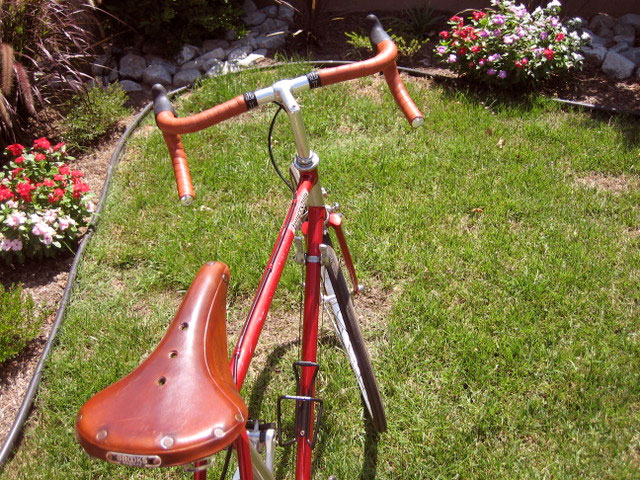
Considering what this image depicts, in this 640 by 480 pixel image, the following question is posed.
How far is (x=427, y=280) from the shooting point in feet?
11.7

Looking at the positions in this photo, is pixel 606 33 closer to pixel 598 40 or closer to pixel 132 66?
pixel 598 40

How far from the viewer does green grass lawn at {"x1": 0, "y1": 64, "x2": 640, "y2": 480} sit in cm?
278

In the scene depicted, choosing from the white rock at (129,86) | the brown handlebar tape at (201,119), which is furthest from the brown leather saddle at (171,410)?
the white rock at (129,86)

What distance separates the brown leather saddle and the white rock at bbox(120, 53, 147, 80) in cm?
493

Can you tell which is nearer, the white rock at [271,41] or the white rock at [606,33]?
the white rock at [606,33]

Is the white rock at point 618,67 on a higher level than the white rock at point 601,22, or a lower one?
Result: lower

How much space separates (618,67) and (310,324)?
4.86m

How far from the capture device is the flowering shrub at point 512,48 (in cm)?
504

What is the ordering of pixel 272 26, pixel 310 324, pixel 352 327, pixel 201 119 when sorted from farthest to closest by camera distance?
pixel 272 26, pixel 352 327, pixel 310 324, pixel 201 119

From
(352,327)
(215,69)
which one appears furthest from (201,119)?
(215,69)

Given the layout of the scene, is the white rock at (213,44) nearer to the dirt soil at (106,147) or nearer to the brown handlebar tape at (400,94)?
the dirt soil at (106,147)

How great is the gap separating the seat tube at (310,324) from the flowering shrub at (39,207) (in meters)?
2.21

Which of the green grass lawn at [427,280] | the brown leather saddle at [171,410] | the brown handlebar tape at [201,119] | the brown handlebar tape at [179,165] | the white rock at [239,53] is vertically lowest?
the green grass lawn at [427,280]

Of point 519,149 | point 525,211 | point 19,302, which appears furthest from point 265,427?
point 519,149
